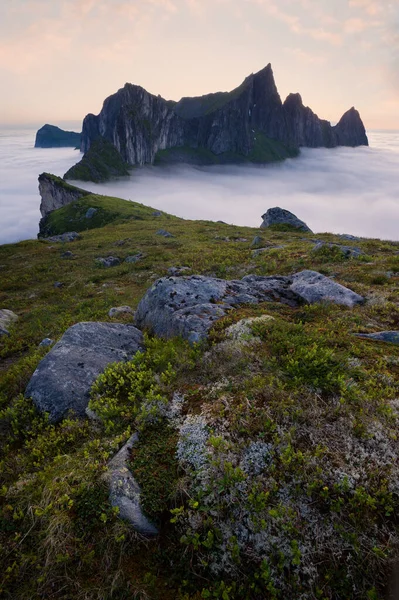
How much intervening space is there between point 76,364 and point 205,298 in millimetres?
5131

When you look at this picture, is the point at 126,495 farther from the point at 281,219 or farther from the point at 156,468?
the point at 281,219

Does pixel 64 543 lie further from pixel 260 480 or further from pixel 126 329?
pixel 126 329

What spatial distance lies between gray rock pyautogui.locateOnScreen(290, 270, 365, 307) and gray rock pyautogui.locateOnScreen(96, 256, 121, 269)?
83.4 ft

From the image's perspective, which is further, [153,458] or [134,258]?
[134,258]

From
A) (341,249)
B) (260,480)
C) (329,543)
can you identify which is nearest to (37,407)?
(260,480)

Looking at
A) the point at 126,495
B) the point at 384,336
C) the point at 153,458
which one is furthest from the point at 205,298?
the point at 126,495

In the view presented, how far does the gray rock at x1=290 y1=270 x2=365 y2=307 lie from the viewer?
38.9 ft

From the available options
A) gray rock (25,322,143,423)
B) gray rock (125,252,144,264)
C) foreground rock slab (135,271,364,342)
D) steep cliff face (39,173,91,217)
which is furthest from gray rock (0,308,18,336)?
steep cliff face (39,173,91,217)

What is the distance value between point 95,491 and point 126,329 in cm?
630

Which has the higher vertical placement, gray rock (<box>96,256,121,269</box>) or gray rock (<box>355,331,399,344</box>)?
gray rock (<box>355,331,399,344</box>)

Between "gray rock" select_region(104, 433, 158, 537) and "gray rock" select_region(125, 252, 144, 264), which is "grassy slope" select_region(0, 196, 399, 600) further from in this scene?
"gray rock" select_region(125, 252, 144, 264)

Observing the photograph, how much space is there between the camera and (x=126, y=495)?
5.00m

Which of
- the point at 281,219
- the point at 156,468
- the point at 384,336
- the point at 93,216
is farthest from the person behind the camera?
the point at 93,216

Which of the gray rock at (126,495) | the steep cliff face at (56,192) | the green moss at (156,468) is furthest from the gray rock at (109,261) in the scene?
the steep cliff face at (56,192)
